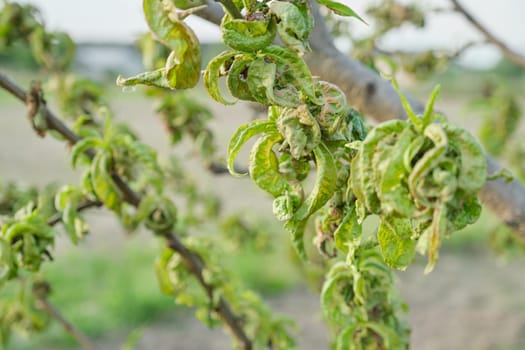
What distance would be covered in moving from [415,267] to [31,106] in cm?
433

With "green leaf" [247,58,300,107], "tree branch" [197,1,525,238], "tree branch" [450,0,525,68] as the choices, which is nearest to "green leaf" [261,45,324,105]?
"green leaf" [247,58,300,107]

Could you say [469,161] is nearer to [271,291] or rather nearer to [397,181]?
[397,181]

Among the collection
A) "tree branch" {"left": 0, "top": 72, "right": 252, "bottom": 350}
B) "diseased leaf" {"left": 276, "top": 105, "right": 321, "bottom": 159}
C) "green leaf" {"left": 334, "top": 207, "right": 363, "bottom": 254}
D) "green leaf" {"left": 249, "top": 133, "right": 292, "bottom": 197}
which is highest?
"diseased leaf" {"left": 276, "top": 105, "right": 321, "bottom": 159}

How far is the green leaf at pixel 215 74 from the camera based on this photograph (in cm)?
49

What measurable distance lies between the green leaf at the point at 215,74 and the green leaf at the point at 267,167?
59mm

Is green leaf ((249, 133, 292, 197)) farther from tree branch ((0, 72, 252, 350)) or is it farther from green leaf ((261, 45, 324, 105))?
tree branch ((0, 72, 252, 350))

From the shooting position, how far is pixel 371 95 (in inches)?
40.8

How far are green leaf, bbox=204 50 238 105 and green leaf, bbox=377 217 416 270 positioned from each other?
17 cm

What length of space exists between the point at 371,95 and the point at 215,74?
0.58 m

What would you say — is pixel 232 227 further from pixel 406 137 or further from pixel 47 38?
pixel 406 137

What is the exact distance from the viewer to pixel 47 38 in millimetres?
1479

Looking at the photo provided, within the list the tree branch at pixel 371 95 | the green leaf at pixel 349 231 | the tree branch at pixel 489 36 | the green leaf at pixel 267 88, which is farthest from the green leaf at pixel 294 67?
the tree branch at pixel 489 36

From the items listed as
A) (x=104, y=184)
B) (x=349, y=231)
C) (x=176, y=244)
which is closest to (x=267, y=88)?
(x=349, y=231)

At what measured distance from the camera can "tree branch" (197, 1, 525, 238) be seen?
98cm
